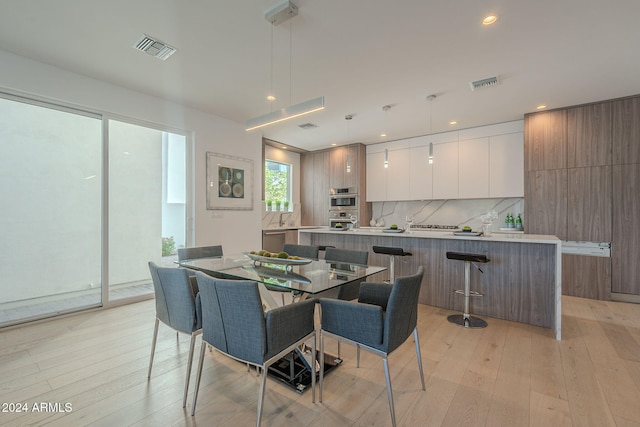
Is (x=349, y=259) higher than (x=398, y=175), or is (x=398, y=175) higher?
(x=398, y=175)

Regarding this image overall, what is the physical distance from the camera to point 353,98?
152 inches

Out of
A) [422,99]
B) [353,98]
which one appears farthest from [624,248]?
[353,98]

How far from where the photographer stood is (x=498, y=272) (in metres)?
3.22

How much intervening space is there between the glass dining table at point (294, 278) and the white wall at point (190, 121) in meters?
2.05

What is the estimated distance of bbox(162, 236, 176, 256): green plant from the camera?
4301mm

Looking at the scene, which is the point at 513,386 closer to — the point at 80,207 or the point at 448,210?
the point at 448,210

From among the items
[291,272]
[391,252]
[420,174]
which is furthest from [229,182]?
[420,174]

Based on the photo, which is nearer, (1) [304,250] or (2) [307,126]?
(1) [304,250]

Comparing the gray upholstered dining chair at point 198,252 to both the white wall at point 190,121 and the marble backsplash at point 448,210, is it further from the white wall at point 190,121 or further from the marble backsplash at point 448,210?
the marble backsplash at point 448,210

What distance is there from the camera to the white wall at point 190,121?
2.95m

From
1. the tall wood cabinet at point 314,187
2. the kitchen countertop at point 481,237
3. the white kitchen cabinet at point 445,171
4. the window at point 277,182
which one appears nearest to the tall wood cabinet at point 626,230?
the kitchen countertop at point 481,237

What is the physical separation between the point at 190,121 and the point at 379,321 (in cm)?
410

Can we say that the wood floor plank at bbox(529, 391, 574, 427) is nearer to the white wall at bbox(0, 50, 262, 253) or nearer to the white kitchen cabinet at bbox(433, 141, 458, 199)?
the white kitchen cabinet at bbox(433, 141, 458, 199)

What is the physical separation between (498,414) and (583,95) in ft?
13.9
